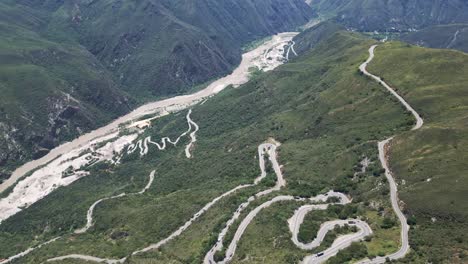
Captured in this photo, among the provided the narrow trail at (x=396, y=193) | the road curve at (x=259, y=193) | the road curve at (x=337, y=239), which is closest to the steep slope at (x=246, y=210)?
the road curve at (x=259, y=193)

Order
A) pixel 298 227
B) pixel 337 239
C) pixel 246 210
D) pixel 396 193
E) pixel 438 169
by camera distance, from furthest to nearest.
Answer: pixel 246 210
pixel 396 193
pixel 438 169
pixel 298 227
pixel 337 239

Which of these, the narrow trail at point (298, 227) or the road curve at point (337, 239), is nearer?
the road curve at point (337, 239)

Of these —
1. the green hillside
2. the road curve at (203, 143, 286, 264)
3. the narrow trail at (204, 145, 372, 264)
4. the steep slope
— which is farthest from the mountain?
the narrow trail at (204, 145, 372, 264)

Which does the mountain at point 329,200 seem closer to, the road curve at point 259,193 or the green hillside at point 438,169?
the green hillside at point 438,169

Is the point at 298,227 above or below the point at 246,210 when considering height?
below

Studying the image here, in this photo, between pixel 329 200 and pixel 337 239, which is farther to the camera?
pixel 329 200

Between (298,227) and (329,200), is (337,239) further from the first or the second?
(329,200)

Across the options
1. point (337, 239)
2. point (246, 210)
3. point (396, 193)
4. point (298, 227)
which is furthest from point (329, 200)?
point (246, 210)

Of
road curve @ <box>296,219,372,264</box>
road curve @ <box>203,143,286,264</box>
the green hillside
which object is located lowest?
the green hillside

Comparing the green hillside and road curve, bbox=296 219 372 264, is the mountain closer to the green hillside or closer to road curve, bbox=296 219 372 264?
the green hillside

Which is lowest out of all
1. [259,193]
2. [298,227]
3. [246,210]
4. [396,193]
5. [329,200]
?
[396,193]

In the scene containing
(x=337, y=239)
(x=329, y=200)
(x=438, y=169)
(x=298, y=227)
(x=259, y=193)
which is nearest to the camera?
(x=337, y=239)
